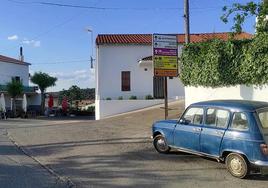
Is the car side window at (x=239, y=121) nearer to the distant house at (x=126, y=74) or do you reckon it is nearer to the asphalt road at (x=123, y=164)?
the asphalt road at (x=123, y=164)

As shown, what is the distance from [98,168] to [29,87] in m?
47.2

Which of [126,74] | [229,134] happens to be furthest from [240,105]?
[126,74]

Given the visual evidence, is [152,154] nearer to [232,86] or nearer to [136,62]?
[232,86]

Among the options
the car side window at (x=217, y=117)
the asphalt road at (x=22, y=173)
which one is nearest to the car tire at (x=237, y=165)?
the car side window at (x=217, y=117)

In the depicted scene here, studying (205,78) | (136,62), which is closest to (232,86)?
(205,78)

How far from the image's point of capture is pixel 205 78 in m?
17.3

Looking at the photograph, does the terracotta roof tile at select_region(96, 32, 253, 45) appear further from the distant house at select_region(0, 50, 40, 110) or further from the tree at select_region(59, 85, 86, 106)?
the tree at select_region(59, 85, 86, 106)

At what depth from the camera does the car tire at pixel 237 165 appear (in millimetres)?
9336

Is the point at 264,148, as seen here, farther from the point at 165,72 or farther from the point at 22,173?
the point at 165,72

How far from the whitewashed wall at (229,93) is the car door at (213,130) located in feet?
17.1

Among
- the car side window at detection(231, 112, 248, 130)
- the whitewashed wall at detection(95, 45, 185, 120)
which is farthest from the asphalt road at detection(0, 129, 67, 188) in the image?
the whitewashed wall at detection(95, 45, 185, 120)

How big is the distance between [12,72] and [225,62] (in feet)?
152

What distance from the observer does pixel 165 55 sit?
52.7 feet

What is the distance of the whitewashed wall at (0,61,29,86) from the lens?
5619 centimetres
